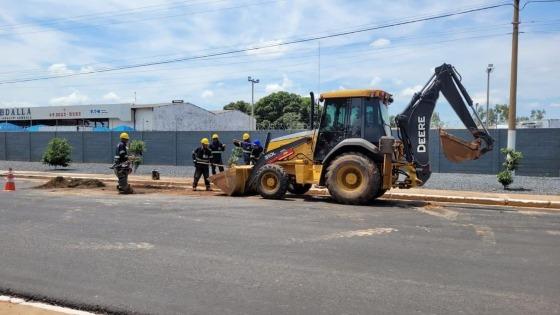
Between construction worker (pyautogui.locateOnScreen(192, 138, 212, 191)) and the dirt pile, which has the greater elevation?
construction worker (pyautogui.locateOnScreen(192, 138, 212, 191))

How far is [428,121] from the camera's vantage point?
44.4 feet

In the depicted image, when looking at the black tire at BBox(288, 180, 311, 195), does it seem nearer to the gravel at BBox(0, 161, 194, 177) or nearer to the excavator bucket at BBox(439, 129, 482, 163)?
the excavator bucket at BBox(439, 129, 482, 163)

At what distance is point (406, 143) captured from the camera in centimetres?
1355

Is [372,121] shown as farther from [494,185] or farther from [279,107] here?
[279,107]

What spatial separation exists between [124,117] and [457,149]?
142 feet

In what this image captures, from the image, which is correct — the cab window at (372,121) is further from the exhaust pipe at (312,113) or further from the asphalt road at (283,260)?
the asphalt road at (283,260)

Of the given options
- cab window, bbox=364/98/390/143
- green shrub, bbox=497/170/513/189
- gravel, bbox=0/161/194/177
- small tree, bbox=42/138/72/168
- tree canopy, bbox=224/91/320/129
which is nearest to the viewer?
cab window, bbox=364/98/390/143

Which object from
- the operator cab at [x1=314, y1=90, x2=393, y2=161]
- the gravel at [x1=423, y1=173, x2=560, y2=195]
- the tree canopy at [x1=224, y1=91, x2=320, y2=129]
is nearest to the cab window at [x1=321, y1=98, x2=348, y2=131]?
the operator cab at [x1=314, y1=90, x2=393, y2=161]

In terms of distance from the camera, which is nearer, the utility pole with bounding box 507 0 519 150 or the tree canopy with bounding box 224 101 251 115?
the utility pole with bounding box 507 0 519 150

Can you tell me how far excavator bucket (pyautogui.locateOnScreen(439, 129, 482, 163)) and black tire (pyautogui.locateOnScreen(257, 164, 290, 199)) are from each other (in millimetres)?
4037

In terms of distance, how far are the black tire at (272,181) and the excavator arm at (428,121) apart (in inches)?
123

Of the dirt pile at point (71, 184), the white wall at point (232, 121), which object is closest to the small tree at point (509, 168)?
the dirt pile at point (71, 184)

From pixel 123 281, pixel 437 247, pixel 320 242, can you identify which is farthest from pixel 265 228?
pixel 123 281

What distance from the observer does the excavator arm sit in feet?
44.0
